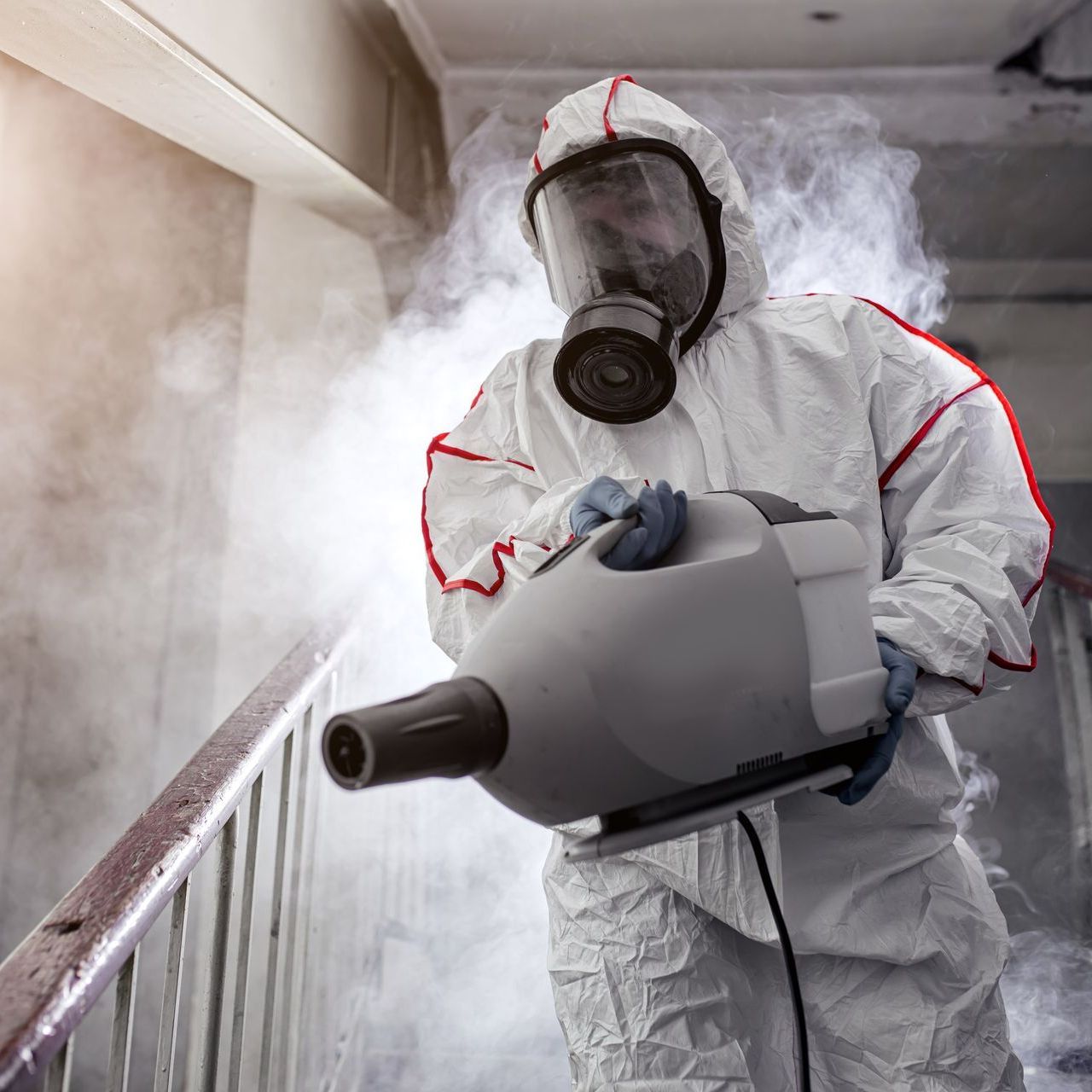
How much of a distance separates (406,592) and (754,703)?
154cm

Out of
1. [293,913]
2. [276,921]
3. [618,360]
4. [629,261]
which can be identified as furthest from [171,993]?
[629,261]

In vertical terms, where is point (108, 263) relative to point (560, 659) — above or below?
above

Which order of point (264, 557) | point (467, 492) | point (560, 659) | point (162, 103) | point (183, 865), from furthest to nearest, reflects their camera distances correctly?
point (264, 557)
point (162, 103)
point (467, 492)
point (183, 865)
point (560, 659)

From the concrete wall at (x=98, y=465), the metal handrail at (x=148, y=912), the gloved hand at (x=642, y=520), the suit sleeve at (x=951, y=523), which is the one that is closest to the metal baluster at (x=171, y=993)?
the metal handrail at (x=148, y=912)

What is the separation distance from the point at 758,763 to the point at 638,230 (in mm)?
724

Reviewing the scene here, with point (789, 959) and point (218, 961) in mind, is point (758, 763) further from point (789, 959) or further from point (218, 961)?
point (218, 961)

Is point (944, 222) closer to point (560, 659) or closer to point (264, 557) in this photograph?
point (264, 557)

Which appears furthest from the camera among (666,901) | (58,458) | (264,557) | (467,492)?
(264,557)

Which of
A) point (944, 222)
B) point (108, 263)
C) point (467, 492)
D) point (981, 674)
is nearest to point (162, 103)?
point (108, 263)

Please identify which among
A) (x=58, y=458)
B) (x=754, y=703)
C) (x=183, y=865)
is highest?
(x=58, y=458)

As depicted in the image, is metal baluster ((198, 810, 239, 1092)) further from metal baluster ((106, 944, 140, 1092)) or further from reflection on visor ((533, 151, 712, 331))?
reflection on visor ((533, 151, 712, 331))

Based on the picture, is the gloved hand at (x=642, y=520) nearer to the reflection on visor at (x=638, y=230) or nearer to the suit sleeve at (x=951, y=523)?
the suit sleeve at (x=951, y=523)

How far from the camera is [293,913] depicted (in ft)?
4.79

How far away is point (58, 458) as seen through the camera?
2152 mm
